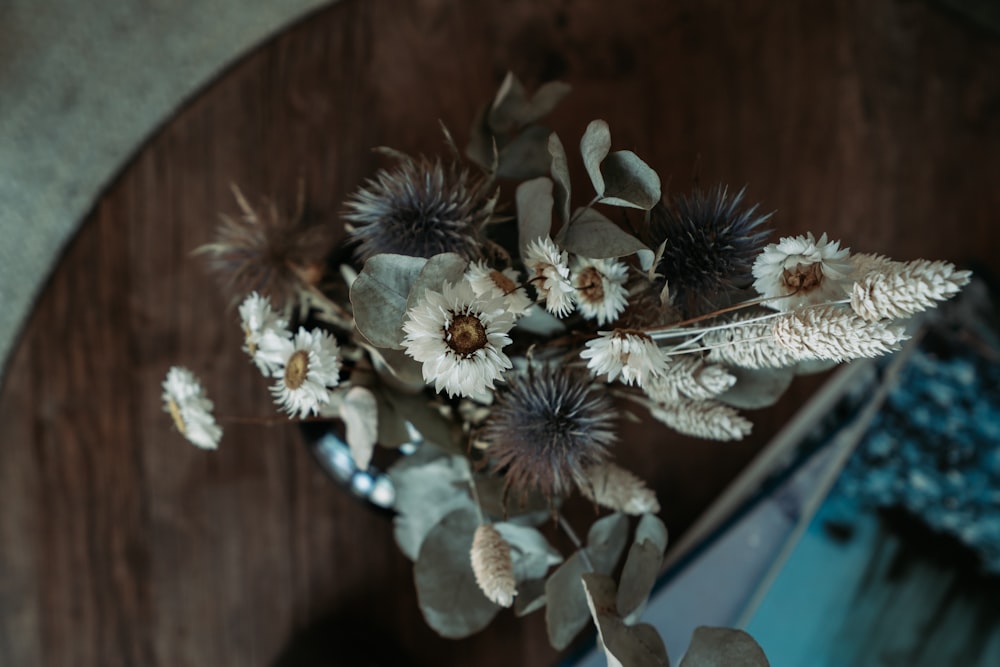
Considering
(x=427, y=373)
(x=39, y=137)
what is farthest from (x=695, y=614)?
(x=39, y=137)

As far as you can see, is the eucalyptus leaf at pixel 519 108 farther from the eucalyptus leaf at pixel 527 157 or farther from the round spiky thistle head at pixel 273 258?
the round spiky thistle head at pixel 273 258

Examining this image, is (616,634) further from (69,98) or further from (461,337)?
(69,98)

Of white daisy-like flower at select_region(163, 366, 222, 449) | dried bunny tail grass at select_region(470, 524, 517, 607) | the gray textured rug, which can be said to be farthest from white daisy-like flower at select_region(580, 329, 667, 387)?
the gray textured rug

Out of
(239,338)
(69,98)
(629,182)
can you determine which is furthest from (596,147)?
(69,98)

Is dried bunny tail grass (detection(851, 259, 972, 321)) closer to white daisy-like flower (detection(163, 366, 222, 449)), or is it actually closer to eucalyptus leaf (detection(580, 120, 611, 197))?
eucalyptus leaf (detection(580, 120, 611, 197))

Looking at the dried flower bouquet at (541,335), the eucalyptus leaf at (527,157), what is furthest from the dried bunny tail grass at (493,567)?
the eucalyptus leaf at (527,157)

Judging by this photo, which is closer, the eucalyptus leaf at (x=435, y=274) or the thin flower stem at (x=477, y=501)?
the eucalyptus leaf at (x=435, y=274)

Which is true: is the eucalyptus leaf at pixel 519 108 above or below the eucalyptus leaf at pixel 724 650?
above

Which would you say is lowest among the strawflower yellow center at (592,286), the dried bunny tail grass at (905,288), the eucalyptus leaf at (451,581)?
the eucalyptus leaf at (451,581)

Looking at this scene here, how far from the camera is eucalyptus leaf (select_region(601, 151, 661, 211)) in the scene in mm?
347

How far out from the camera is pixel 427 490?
18.9 inches

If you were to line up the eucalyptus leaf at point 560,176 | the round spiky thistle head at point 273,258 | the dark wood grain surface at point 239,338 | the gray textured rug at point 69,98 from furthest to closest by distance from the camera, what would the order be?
the gray textured rug at point 69,98, the dark wood grain surface at point 239,338, the round spiky thistle head at point 273,258, the eucalyptus leaf at point 560,176

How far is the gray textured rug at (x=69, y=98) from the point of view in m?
1.03

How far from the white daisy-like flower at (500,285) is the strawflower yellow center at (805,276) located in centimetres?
12
